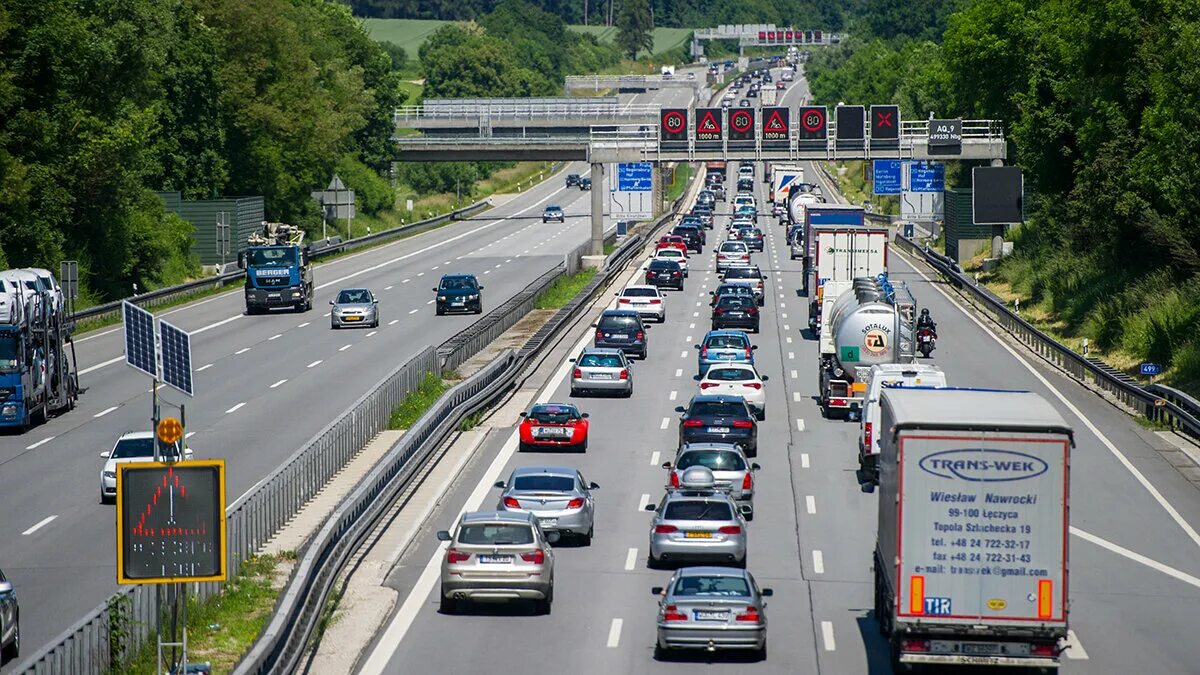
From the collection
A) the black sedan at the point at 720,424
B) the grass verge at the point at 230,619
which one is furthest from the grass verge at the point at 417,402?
the grass verge at the point at 230,619

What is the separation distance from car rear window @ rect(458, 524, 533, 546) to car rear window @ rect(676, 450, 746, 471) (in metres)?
8.56

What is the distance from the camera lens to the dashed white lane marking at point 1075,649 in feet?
77.4

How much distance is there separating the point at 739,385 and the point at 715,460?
1260 centimetres

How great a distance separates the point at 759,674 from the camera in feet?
73.8

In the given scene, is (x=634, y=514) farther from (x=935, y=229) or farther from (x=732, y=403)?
(x=935, y=229)

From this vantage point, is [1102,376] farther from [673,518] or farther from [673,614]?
[673,614]

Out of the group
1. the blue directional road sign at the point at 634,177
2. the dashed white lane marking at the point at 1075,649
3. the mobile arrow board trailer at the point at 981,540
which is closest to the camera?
the mobile arrow board trailer at the point at 981,540

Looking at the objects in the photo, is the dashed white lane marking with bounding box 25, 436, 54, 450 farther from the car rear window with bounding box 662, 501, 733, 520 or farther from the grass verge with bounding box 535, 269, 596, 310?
the grass verge with bounding box 535, 269, 596, 310

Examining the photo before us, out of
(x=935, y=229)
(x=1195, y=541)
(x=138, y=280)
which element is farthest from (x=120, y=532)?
(x=935, y=229)

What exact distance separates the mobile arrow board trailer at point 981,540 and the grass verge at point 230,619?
26.4 feet

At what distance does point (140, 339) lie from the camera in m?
20.0

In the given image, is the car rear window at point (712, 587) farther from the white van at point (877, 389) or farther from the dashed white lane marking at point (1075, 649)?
the white van at point (877, 389)

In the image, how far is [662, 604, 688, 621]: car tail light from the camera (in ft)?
74.6

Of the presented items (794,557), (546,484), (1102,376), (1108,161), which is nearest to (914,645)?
(794,557)
